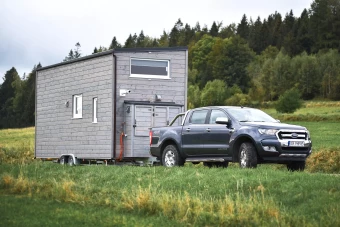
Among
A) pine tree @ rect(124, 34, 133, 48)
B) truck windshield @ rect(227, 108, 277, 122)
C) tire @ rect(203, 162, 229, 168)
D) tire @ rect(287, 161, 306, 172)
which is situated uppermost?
pine tree @ rect(124, 34, 133, 48)

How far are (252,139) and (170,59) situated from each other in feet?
28.4

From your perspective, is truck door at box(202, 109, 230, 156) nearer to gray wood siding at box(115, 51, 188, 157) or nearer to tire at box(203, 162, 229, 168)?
tire at box(203, 162, 229, 168)

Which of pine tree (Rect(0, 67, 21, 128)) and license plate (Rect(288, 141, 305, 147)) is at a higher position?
pine tree (Rect(0, 67, 21, 128))

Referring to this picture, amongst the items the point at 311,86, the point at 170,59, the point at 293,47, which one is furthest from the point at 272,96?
the point at 170,59

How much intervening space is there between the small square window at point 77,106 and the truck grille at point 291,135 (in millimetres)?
11062

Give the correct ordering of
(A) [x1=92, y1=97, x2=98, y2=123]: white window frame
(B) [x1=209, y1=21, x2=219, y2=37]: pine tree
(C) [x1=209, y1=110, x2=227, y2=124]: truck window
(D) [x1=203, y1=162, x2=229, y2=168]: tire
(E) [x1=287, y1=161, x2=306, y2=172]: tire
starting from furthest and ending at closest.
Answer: (B) [x1=209, y1=21, x2=219, y2=37]: pine tree → (A) [x1=92, y1=97, x2=98, y2=123]: white window frame → (D) [x1=203, y1=162, x2=229, y2=168]: tire → (C) [x1=209, y1=110, x2=227, y2=124]: truck window → (E) [x1=287, y1=161, x2=306, y2=172]: tire

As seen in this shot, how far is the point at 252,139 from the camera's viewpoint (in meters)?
17.1

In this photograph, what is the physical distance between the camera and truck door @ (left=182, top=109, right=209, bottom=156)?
1903 centimetres

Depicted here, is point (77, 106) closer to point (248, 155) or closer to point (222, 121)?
point (222, 121)

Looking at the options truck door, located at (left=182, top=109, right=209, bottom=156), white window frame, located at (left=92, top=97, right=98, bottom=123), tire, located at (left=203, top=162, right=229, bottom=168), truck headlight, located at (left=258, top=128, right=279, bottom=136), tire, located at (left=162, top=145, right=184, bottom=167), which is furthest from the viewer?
white window frame, located at (left=92, top=97, right=98, bottom=123)

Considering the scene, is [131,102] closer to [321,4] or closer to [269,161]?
[269,161]

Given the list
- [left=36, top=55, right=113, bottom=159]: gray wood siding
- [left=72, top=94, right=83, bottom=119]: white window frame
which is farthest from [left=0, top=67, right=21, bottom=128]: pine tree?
[left=72, top=94, right=83, bottom=119]: white window frame

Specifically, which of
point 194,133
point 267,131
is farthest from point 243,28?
point 267,131

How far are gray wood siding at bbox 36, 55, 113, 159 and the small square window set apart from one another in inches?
7.3
